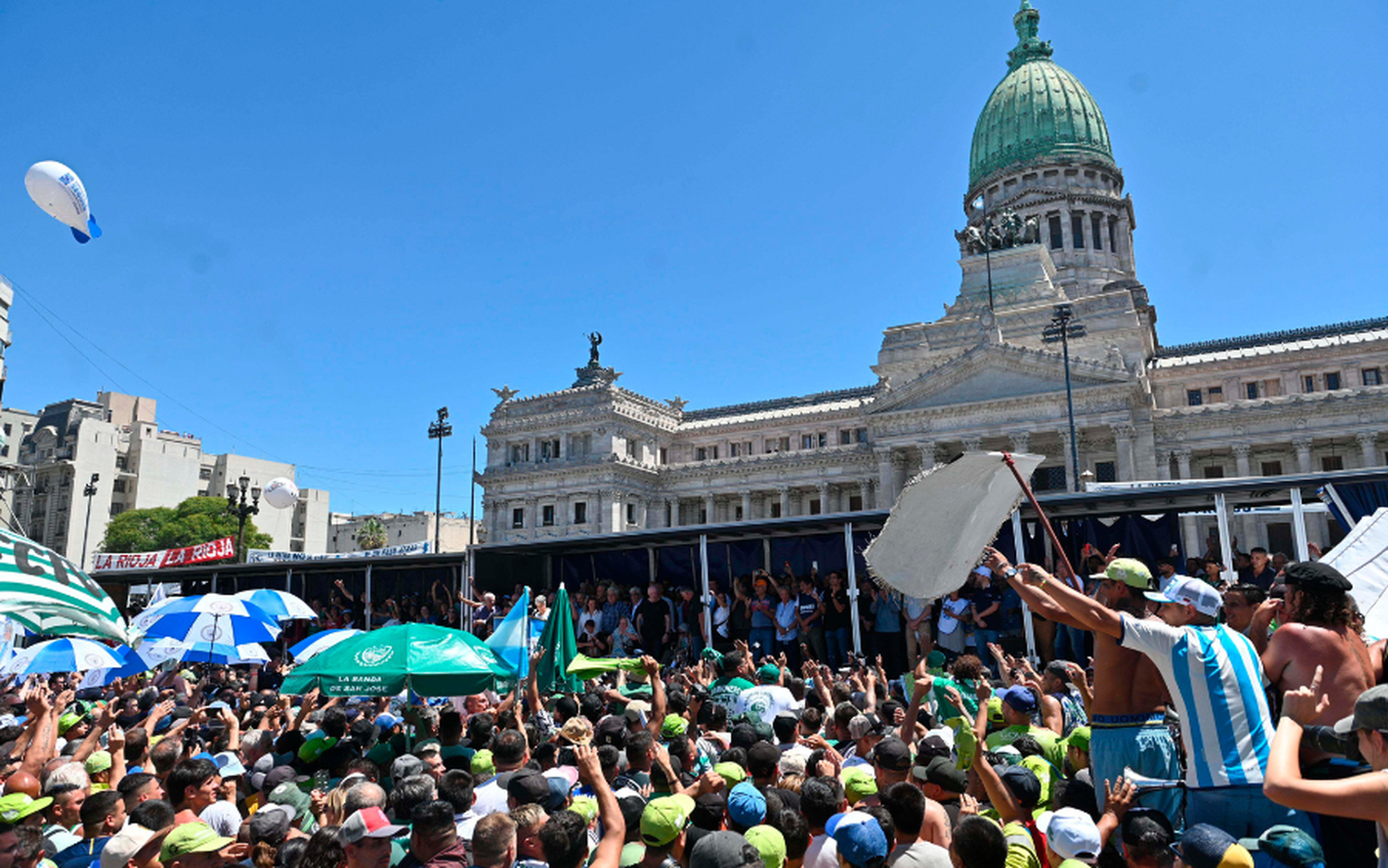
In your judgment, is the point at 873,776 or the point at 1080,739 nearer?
the point at 873,776

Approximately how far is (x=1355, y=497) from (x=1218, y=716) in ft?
42.7

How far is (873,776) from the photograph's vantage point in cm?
570

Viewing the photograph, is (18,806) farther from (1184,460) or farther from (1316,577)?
(1184,460)

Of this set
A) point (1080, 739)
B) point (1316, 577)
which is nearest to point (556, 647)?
point (1080, 739)

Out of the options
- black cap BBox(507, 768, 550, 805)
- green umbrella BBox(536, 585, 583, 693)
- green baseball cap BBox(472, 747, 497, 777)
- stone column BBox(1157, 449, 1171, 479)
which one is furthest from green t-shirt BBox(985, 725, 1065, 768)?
stone column BBox(1157, 449, 1171, 479)

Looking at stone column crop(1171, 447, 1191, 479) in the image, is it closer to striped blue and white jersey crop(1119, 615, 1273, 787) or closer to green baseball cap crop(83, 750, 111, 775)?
striped blue and white jersey crop(1119, 615, 1273, 787)

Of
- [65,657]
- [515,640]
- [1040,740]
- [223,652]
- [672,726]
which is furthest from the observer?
[223,652]

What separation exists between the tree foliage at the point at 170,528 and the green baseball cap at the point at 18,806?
7541cm

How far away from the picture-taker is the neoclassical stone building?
46.1 meters

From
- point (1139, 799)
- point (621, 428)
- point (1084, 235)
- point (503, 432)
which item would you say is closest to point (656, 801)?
point (1139, 799)

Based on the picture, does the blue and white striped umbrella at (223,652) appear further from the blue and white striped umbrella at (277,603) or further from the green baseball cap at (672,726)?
the green baseball cap at (672,726)

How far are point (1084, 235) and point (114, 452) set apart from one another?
276 ft

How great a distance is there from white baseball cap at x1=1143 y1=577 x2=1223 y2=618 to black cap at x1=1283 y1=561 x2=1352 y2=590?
0.43 m

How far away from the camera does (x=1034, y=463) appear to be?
23.0ft
